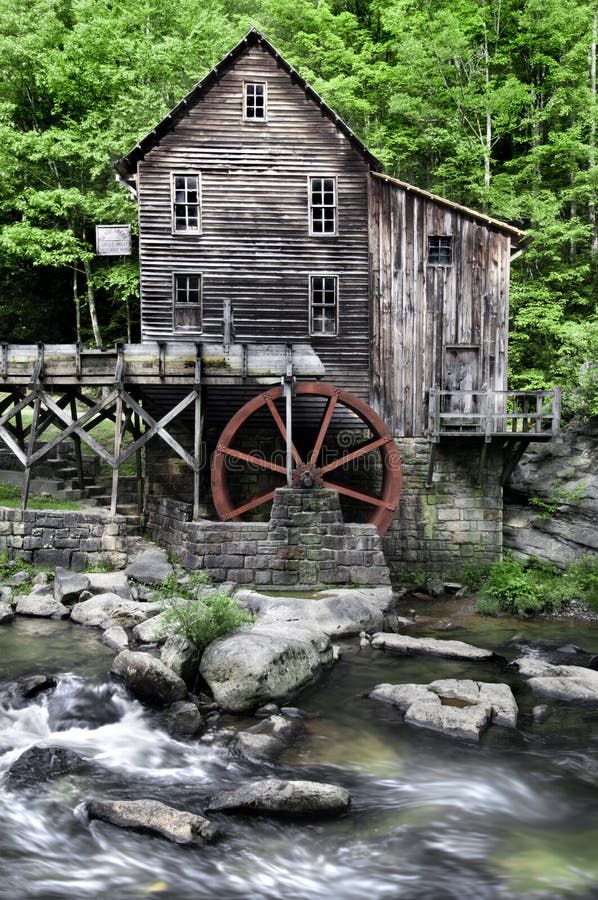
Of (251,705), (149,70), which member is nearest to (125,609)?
(251,705)

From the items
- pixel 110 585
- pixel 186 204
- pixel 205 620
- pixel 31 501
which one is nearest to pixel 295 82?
pixel 186 204

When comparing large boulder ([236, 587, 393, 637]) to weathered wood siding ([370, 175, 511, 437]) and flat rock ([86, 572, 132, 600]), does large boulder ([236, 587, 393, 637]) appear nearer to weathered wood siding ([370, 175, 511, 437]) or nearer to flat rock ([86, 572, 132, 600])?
flat rock ([86, 572, 132, 600])

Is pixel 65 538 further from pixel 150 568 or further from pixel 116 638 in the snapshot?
pixel 116 638

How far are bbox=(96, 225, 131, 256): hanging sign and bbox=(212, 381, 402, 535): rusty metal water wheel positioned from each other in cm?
494

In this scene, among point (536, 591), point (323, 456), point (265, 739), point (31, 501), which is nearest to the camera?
point (265, 739)

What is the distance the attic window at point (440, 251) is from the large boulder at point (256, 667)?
946cm

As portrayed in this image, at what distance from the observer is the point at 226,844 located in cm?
529

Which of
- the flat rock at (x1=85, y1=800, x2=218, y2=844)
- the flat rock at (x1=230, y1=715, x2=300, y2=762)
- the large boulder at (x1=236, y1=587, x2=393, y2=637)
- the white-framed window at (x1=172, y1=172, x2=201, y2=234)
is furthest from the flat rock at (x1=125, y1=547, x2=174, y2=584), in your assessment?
the white-framed window at (x1=172, y1=172, x2=201, y2=234)

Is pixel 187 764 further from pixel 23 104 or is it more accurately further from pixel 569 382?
pixel 23 104

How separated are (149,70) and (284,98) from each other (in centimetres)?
678

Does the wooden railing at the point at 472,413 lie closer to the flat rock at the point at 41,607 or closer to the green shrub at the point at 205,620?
the green shrub at the point at 205,620

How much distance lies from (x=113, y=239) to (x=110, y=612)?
8.88 m

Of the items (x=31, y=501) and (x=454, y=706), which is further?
(x=31, y=501)

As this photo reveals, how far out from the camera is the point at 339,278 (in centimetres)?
1501
